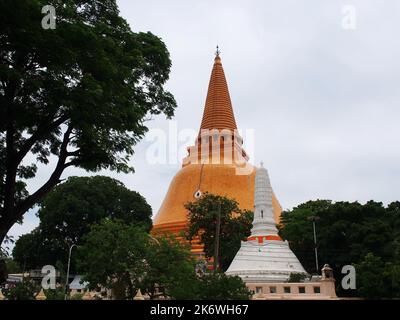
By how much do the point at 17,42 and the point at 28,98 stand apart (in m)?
1.78

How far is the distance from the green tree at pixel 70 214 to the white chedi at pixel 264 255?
14822 millimetres

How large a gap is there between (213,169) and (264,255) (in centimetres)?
1864

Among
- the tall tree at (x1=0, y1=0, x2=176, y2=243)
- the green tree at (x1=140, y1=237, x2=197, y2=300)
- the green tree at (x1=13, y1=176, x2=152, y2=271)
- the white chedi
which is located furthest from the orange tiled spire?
the tall tree at (x1=0, y1=0, x2=176, y2=243)

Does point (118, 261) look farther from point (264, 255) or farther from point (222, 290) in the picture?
point (264, 255)

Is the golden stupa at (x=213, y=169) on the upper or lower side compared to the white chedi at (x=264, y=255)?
upper

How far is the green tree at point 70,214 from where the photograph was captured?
42.7 metres

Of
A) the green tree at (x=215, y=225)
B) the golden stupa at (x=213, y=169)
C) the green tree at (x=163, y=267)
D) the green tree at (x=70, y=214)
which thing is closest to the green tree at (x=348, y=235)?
the green tree at (x=215, y=225)

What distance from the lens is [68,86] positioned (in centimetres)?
1215

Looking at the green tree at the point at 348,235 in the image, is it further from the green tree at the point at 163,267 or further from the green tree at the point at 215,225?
the green tree at the point at 163,267

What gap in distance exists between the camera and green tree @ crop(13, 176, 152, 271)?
4272 centimetres

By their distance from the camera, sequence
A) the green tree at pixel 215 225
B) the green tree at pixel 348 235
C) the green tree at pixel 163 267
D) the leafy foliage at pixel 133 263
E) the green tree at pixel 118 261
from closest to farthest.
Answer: the green tree at pixel 163 267 < the leafy foliage at pixel 133 263 < the green tree at pixel 118 261 < the green tree at pixel 348 235 < the green tree at pixel 215 225
